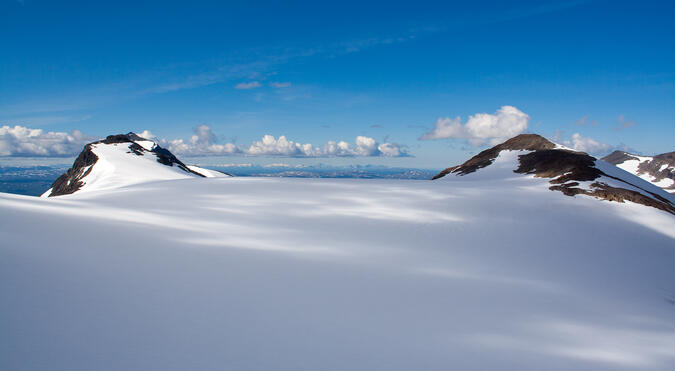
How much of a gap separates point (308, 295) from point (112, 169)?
71.0m

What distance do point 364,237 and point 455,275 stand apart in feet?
14.3

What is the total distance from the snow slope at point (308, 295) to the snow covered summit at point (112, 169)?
46.6m

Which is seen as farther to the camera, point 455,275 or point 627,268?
point 627,268

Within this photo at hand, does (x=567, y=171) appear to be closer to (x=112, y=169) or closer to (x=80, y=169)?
(x=112, y=169)

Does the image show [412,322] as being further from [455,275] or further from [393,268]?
[455,275]

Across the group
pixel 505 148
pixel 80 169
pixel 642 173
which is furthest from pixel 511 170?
pixel 642 173

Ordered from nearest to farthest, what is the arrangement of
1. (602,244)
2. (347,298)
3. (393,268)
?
(347,298)
(393,268)
(602,244)

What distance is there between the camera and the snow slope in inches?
169

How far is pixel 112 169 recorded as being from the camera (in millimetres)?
61125

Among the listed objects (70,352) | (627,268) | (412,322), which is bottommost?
(627,268)

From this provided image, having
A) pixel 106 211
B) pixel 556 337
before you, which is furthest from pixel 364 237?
pixel 106 211

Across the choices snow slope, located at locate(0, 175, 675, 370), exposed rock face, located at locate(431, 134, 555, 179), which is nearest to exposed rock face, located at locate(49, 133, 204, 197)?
exposed rock face, located at locate(431, 134, 555, 179)

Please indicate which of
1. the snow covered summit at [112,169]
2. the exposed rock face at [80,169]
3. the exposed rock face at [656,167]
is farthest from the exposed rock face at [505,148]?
the exposed rock face at [656,167]

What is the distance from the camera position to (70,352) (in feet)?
12.2
